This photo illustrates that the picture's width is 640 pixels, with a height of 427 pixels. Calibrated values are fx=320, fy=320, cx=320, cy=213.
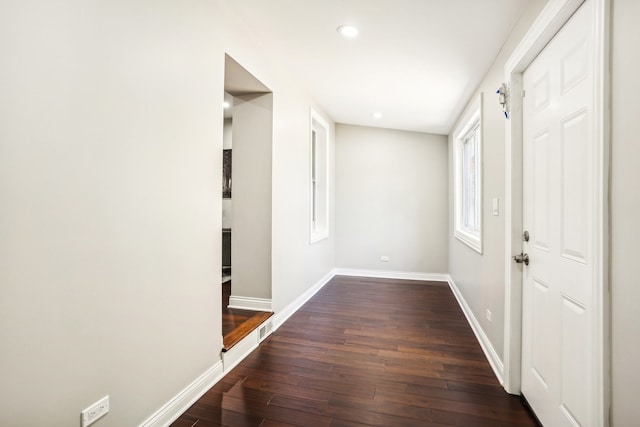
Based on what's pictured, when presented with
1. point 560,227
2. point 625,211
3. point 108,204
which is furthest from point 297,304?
point 625,211

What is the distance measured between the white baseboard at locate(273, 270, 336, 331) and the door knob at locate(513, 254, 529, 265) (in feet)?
6.99

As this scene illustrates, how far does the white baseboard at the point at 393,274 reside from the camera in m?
5.29

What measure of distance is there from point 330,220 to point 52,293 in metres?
4.27

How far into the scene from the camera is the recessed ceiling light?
2.37 m

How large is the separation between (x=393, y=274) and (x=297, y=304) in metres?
2.26

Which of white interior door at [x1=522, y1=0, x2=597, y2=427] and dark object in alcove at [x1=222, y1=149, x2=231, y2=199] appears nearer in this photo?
white interior door at [x1=522, y1=0, x2=597, y2=427]

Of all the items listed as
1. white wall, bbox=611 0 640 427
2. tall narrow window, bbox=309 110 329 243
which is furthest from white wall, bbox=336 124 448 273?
white wall, bbox=611 0 640 427

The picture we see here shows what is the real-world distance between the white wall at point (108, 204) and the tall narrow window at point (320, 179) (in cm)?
261

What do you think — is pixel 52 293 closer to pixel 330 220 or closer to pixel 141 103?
pixel 141 103

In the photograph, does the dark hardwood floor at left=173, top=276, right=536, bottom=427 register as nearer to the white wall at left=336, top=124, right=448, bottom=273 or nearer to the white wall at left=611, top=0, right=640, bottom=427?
the white wall at left=611, top=0, right=640, bottom=427

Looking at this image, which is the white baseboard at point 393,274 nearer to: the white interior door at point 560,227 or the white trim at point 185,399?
the white interior door at point 560,227

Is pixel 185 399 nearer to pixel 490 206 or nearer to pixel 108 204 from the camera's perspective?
pixel 108 204

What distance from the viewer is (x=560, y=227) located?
154 cm

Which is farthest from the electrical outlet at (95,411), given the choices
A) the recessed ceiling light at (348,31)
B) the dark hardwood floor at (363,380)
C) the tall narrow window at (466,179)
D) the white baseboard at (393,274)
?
the white baseboard at (393,274)
